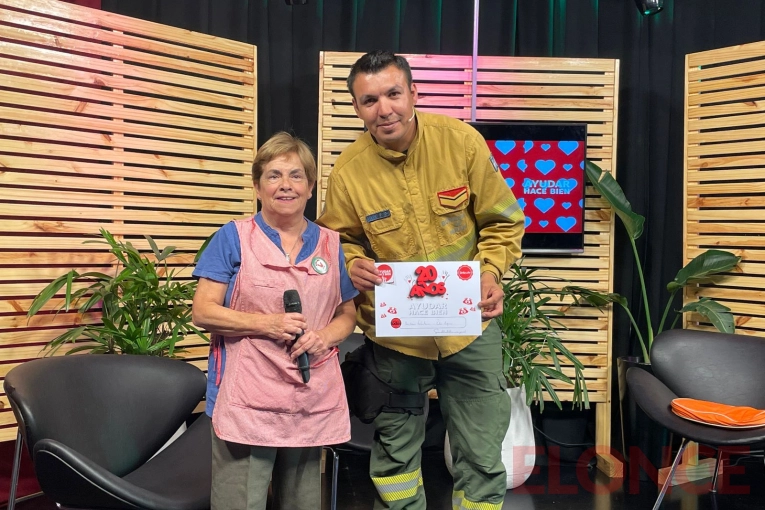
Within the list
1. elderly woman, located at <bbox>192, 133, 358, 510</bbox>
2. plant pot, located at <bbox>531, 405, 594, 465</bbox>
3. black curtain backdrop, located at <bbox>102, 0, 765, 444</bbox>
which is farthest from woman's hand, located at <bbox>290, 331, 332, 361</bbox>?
plant pot, located at <bbox>531, 405, 594, 465</bbox>

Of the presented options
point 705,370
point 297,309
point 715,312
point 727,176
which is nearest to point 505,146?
point 727,176

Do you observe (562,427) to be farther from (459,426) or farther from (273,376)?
(273,376)

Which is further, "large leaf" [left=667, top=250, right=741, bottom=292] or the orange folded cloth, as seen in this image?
"large leaf" [left=667, top=250, right=741, bottom=292]

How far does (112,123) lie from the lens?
3.76m

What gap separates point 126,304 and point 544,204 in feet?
7.89

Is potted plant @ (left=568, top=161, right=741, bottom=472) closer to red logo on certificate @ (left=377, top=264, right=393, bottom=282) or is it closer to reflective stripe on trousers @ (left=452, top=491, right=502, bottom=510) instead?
reflective stripe on trousers @ (left=452, top=491, right=502, bottom=510)

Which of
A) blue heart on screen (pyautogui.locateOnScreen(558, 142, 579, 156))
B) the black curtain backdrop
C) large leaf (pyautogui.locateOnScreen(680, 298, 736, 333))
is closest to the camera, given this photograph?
large leaf (pyautogui.locateOnScreen(680, 298, 736, 333))

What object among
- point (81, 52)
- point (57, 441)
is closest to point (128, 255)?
point (81, 52)

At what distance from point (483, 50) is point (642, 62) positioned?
3.36ft

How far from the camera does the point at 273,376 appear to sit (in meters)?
2.03

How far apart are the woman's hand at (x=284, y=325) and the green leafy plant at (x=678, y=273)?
2.54m

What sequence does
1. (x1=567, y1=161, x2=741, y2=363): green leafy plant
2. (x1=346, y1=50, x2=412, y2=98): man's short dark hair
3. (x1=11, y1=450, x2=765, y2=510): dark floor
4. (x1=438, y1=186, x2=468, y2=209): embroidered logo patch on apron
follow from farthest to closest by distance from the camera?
(x1=567, y1=161, x2=741, y2=363): green leafy plant, (x1=11, y1=450, x2=765, y2=510): dark floor, (x1=438, y1=186, x2=468, y2=209): embroidered logo patch on apron, (x1=346, y1=50, x2=412, y2=98): man's short dark hair

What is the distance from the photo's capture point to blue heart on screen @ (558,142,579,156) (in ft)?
14.1

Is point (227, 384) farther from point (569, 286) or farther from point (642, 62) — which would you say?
point (642, 62)
